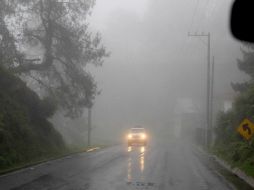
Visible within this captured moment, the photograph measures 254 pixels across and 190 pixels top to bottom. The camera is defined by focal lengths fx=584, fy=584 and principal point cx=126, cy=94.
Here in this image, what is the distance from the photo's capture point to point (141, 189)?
1562 centimetres

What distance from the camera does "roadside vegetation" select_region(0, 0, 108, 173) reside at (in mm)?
33438

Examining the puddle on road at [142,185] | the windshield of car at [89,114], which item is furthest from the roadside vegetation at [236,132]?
the puddle on road at [142,185]

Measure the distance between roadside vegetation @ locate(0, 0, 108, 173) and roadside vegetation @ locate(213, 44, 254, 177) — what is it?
980 centimetres

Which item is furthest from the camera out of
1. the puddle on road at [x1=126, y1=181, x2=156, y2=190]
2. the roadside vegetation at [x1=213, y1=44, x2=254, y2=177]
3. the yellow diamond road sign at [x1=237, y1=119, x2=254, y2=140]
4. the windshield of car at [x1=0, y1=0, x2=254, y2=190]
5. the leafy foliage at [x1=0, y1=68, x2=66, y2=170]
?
the roadside vegetation at [x1=213, y1=44, x2=254, y2=177]

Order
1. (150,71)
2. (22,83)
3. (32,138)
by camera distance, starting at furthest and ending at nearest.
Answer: (150,71)
(22,83)
(32,138)

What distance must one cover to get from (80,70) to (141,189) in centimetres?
2717

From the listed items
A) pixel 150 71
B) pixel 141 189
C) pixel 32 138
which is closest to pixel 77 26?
pixel 32 138

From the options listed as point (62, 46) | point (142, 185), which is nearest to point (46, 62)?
point (62, 46)

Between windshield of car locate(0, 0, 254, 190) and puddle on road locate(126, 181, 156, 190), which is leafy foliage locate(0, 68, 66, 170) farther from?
puddle on road locate(126, 181, 156, 190)

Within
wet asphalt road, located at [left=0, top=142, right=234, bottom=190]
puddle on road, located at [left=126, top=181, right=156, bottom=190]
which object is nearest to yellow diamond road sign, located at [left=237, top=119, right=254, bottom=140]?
wet asphalt road, located at [left=0, top=142, right=234, bottom=190]

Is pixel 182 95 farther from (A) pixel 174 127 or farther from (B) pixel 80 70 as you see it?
(B) pixel 80 70

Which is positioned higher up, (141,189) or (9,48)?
(9,48)

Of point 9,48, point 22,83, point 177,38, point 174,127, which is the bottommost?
point 174,127

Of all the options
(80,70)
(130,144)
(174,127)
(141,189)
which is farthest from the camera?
(174,127)
